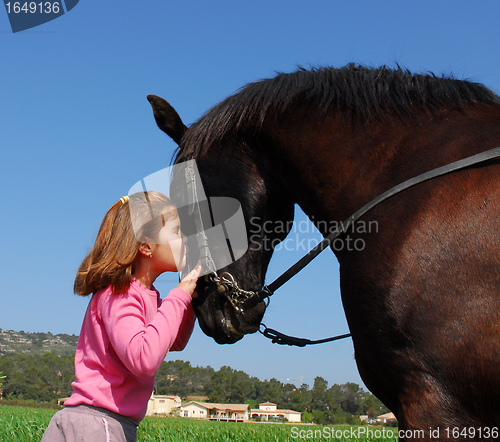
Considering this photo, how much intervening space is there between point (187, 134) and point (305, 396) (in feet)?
80.3

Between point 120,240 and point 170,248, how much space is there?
0.25 meters

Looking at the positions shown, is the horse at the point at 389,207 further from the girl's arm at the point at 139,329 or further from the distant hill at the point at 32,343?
the distant hill at the point at 32,343

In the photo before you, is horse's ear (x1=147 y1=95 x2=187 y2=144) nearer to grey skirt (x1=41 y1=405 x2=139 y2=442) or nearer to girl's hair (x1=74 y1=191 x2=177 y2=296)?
girl's hair (x1=74 y1=191 x2=177 y2=296)

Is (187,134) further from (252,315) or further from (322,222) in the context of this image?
(252,315)

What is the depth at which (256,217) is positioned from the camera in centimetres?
198

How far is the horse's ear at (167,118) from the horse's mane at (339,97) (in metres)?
0.15

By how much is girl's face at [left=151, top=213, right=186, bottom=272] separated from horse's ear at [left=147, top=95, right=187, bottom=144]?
1.68 feet

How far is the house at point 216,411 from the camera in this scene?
1687 inches

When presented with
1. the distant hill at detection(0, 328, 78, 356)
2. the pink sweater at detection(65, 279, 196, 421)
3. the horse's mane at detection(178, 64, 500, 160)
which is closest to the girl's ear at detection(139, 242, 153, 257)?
the pink sweater at detection(65, 279, 196, 421)

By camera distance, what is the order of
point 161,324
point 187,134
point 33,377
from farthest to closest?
1. point 33,377
2. point 187,134
3. point 161,324

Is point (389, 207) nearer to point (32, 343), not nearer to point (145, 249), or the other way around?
point (145, 249)

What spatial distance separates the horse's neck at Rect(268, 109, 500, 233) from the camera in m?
1.56

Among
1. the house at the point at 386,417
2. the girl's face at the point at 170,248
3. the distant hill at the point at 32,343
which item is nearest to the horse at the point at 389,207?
the girl's face at the point at 170,248

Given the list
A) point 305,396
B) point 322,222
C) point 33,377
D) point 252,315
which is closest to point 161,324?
point 252,315
